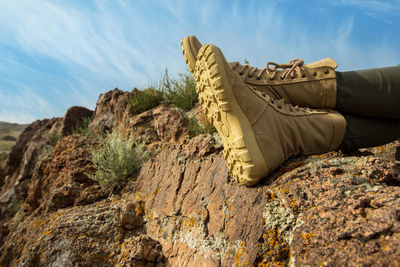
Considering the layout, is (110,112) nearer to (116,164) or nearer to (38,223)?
(116,164)

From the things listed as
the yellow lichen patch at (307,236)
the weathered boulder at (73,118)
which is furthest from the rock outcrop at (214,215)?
the weathered boulder at (73,118)

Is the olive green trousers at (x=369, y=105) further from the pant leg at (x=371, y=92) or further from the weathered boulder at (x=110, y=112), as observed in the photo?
the weathered boulder at (x=110, y=112)

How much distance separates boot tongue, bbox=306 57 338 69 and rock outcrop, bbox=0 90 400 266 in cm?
63

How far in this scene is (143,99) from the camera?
16.0 ft

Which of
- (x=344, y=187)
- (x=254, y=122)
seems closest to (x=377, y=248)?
(x=344, y=187)

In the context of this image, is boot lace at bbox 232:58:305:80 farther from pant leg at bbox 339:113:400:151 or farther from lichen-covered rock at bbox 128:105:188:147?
lichen-covered rock at bbox 128:105:188:147

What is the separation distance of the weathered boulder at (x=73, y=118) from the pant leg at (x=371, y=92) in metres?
6.13

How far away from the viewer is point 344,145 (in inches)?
77.0

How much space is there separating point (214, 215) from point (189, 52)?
1.12 m

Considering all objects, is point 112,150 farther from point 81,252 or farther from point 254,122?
point 254,122

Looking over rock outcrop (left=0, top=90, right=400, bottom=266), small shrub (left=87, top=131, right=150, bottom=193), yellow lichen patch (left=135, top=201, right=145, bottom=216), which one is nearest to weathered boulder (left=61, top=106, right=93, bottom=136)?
rock outcrop (left=0, top=90, right=400, bottom=266)

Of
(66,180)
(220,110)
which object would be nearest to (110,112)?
(66,180)

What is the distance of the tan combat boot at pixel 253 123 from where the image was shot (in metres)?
1.67

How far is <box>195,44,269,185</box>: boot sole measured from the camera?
5.40ft
